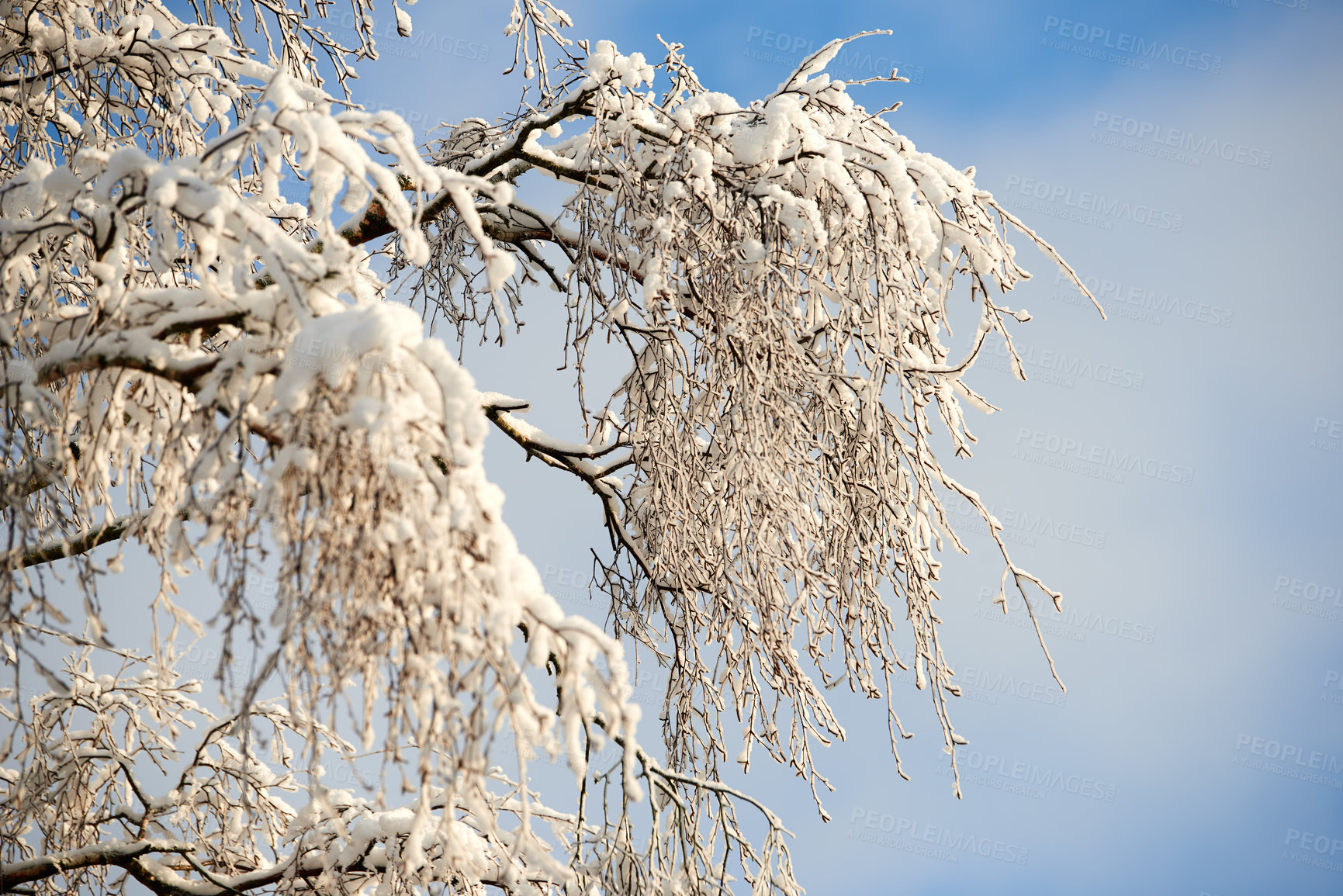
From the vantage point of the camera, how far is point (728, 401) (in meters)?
3.19

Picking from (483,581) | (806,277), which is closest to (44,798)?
(483,581)

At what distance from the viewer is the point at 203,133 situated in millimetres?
4031

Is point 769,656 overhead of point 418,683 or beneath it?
overhead

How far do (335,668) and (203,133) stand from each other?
119 inches

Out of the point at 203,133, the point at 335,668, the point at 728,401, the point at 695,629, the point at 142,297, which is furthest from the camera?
the point at 203,133

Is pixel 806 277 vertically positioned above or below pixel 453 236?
below

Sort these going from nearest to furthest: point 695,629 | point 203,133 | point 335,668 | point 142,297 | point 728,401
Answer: point 335,668, point 142,297, point 728,401, point 695,629, point 203,133

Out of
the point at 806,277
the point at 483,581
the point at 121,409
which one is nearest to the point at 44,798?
the point at 121,409

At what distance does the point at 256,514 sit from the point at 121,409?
23.7 inches

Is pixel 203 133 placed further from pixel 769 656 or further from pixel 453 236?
pixel 769 656

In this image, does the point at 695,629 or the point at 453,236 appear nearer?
the point at 695,629

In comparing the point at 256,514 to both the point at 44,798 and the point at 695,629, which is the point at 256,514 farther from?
the point at 44,798

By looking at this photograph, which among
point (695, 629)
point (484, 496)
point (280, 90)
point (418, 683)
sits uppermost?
point (280, 90)

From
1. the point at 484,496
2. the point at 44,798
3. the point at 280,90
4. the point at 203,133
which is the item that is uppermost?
the point at 203,133
